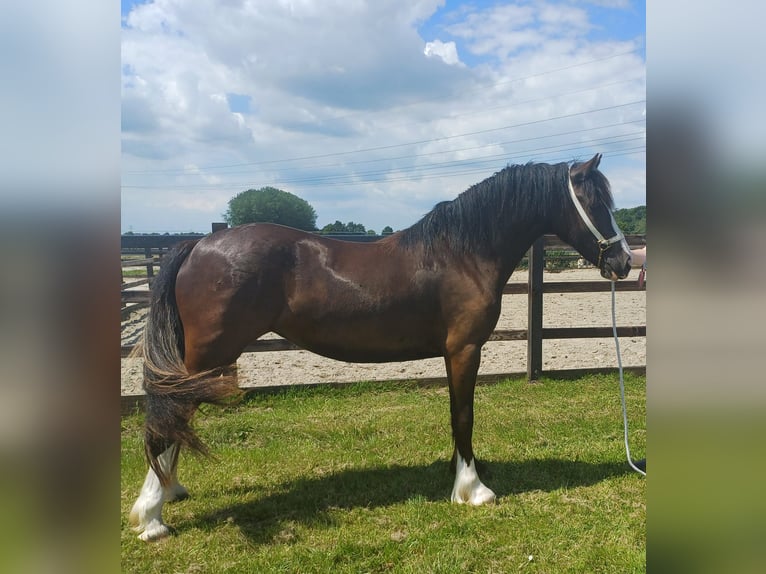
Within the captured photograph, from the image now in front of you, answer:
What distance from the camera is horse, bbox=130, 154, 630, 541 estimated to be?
308cm

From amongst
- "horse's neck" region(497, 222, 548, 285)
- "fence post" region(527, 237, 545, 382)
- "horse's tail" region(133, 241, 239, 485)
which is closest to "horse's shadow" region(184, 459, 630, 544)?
"horse's tail" region(133, 241, 239, 485)

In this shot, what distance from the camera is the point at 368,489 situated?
351 cm

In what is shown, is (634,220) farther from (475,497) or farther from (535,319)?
(475,497)

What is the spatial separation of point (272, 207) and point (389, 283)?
21.7 m

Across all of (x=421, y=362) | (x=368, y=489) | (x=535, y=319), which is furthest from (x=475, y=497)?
(x=421, y=362)

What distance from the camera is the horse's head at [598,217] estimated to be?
134 inches

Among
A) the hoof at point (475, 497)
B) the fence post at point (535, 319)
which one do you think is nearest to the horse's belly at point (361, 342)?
the hoof at point (475, 497)

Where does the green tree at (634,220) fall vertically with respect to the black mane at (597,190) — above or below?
above

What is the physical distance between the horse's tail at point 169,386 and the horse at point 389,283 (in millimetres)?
14

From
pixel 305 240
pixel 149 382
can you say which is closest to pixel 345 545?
pixel 149 382

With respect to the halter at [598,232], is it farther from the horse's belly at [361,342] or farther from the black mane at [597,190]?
the horse's belly at [361,342]
